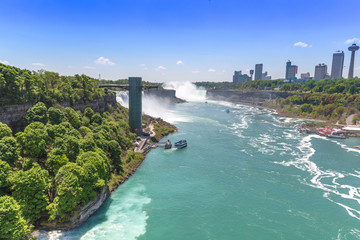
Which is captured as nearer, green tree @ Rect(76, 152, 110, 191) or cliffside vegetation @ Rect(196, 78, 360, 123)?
green tree @ Rect(76, 152, 110, 191)

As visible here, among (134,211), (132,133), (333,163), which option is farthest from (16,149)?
(333,163)

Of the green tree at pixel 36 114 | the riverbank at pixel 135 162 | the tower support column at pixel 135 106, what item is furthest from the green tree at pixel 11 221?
the tower support column at pixel 135 106

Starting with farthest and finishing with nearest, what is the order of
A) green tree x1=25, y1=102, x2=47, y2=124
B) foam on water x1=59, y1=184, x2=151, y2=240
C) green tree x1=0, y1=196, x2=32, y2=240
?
green tree x1=25, y1=102, x2=47, y2=124
foam on water x1=59, y1=184, x2=151, y2=240
green tree x1=0, y1=196, x2=32, y2=240

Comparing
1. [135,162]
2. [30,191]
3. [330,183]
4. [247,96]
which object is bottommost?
[330,183]

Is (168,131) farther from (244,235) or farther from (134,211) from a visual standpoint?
(244,235)

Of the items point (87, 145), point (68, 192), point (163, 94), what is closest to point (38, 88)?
point (87, 145)

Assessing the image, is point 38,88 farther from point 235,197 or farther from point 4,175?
point 235,197

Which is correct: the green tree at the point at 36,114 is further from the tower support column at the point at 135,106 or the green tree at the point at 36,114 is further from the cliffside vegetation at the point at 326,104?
the cliffside vegetation at the point at 326,104

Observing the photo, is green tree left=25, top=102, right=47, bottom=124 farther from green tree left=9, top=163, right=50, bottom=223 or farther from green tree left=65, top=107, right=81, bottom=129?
green tree left=9, top=163, right=50, bottom=223

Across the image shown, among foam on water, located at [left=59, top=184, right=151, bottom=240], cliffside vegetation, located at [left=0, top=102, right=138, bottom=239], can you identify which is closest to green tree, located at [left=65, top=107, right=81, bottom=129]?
cliffside vegetation, located at [left=0, top=102, right=138, bottom=239]
